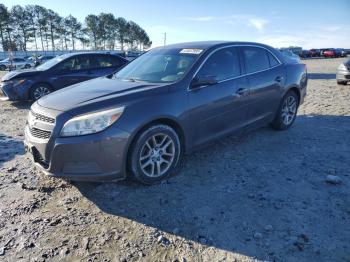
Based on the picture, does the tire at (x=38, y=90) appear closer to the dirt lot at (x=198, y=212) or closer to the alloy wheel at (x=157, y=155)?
the dirt lot at (x=198, y=212)

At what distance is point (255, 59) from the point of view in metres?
5.35

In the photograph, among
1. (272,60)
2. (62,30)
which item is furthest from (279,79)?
(62,30)

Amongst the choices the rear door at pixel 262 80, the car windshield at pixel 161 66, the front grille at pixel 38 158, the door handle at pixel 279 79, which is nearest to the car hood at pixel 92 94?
the car windshield at pixel 161 66

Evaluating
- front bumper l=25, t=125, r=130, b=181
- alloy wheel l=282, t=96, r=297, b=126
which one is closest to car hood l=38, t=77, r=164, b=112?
front bumper l=25, t=125, r=130, b=181

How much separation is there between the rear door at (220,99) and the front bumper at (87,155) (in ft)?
3.66

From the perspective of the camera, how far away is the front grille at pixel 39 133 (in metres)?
3.52

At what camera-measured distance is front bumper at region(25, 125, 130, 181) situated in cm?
338

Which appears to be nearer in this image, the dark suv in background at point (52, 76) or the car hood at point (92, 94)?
the car hood at point (92, 94)

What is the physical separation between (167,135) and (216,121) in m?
0.87

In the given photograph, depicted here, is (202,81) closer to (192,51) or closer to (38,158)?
(192,51)

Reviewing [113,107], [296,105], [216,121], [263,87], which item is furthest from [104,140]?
[296,105]

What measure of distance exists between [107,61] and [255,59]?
6097mm

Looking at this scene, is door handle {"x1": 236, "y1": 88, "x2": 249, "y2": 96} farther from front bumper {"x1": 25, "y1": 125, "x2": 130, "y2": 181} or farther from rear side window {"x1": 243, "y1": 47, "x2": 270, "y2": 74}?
front bumper {"x1": 25, "y1": 125, "x2": 130, "y2": 181}

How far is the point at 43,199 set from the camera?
12.3 feet
